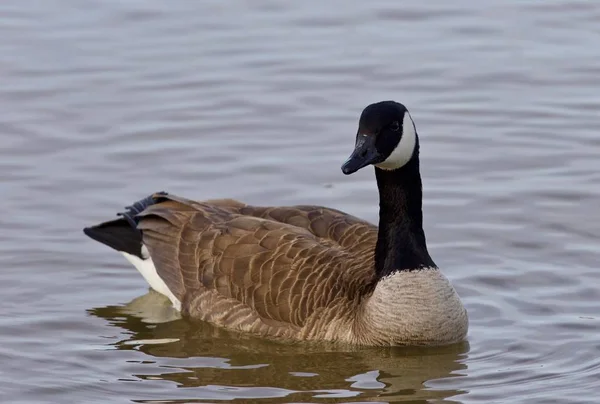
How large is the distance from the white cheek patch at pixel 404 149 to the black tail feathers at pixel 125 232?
102 inches

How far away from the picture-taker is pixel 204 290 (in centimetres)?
1215

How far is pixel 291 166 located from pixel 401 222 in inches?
147

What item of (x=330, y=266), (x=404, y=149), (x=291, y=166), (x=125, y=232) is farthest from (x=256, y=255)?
(x=291, y=166)

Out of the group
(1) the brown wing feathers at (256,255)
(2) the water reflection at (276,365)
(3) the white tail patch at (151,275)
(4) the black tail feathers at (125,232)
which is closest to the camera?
(2) the water reflection at (276,365)

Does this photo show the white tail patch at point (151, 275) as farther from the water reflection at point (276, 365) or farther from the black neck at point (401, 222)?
the black neck at point (401, 222)

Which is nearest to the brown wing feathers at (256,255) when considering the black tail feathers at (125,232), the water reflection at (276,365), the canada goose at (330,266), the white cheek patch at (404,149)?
the canada goose at (330,266)

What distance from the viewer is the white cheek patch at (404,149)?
433 inches

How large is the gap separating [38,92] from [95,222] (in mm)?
3462

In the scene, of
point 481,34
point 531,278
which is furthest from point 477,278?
point 481,34

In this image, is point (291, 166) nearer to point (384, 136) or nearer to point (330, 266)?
point (330, 266)

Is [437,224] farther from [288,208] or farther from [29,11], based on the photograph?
[29,11]

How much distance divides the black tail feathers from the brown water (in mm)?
363

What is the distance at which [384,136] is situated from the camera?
10.9 m

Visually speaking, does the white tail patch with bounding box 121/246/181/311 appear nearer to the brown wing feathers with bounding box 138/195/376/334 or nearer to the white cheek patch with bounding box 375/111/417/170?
the brown wing feathers with bounding box 138/195/376/334
